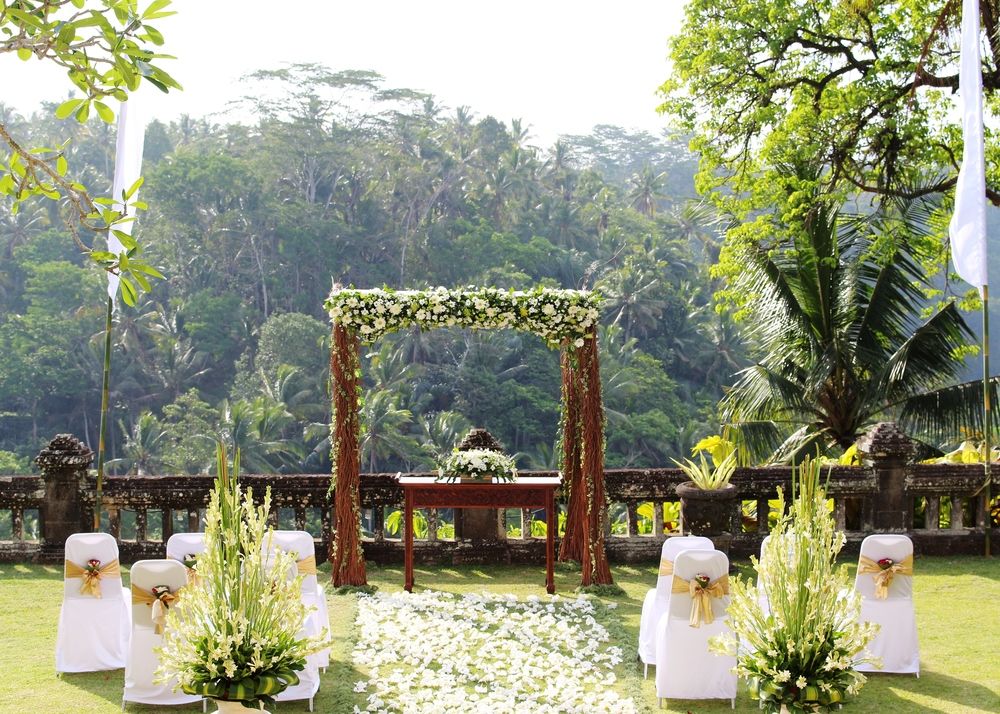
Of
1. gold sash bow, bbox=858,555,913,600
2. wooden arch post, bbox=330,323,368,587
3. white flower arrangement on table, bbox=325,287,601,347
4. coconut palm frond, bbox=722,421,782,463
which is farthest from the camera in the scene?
coconut palm frond, bbox=722,421,782,463

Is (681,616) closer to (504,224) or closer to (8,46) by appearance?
(8,46)

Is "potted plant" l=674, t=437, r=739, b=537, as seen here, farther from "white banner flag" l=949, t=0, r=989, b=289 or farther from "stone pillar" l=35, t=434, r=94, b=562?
"stone pillar" l=35, t=434, r=94, b=562

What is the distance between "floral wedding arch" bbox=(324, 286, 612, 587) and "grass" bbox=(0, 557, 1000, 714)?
1.54 feet

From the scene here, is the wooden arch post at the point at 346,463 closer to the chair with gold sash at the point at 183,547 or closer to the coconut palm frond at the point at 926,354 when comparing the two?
the chair with gold sash at the point at 183,547

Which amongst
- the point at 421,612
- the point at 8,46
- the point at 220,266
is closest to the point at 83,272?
the point at 220,266

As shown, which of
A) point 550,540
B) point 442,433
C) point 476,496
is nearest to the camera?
point 550,540

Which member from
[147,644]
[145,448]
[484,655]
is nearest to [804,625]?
[484,655]

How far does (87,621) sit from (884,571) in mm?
5362

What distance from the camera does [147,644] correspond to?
21.6 ft

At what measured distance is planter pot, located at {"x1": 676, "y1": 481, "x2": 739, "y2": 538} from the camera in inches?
419

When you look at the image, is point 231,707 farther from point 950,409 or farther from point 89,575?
point 950,409

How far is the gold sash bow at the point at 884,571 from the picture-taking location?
23.7 ft

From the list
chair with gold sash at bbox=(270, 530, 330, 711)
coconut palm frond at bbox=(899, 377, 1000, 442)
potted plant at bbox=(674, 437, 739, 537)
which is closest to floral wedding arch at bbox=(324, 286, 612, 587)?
potted plant at bbox=(674, 437, 739, 537)

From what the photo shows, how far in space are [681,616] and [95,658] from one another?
155 inches
